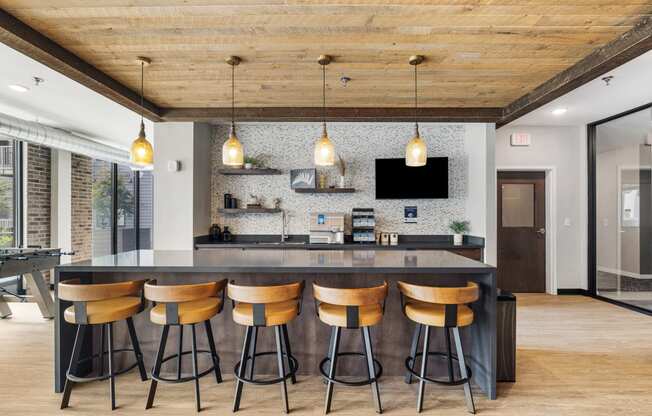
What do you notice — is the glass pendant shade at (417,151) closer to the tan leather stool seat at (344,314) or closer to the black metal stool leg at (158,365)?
the tan leather stool seat at (344,314)

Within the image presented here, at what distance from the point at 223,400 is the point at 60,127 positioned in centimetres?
521

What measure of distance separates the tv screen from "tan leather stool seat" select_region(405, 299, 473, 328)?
8.98ft

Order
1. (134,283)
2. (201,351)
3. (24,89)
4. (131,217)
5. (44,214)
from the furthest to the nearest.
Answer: (131,217) < (44,214) < (24,89) < (201,351) < (134,283)

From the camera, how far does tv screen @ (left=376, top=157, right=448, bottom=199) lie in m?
4.96

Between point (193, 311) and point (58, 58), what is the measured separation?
2198mm

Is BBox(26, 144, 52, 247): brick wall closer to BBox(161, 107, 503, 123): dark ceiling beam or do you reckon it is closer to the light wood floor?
the light wood floor

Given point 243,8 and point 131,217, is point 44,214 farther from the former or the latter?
point 243,8

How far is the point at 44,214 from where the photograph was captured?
568cm

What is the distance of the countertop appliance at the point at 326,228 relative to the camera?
4836mm

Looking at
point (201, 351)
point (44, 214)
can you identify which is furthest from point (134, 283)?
point (44, 214)

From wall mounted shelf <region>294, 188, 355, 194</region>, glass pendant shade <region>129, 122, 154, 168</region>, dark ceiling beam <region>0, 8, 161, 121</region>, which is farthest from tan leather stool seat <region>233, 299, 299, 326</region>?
wall mounted shelf <region>294, 188, 355, 194</region>

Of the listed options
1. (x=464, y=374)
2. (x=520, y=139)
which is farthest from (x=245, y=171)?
(x=520, y=139)

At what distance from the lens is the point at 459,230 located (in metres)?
4.92

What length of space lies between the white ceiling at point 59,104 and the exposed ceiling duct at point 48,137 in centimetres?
20
